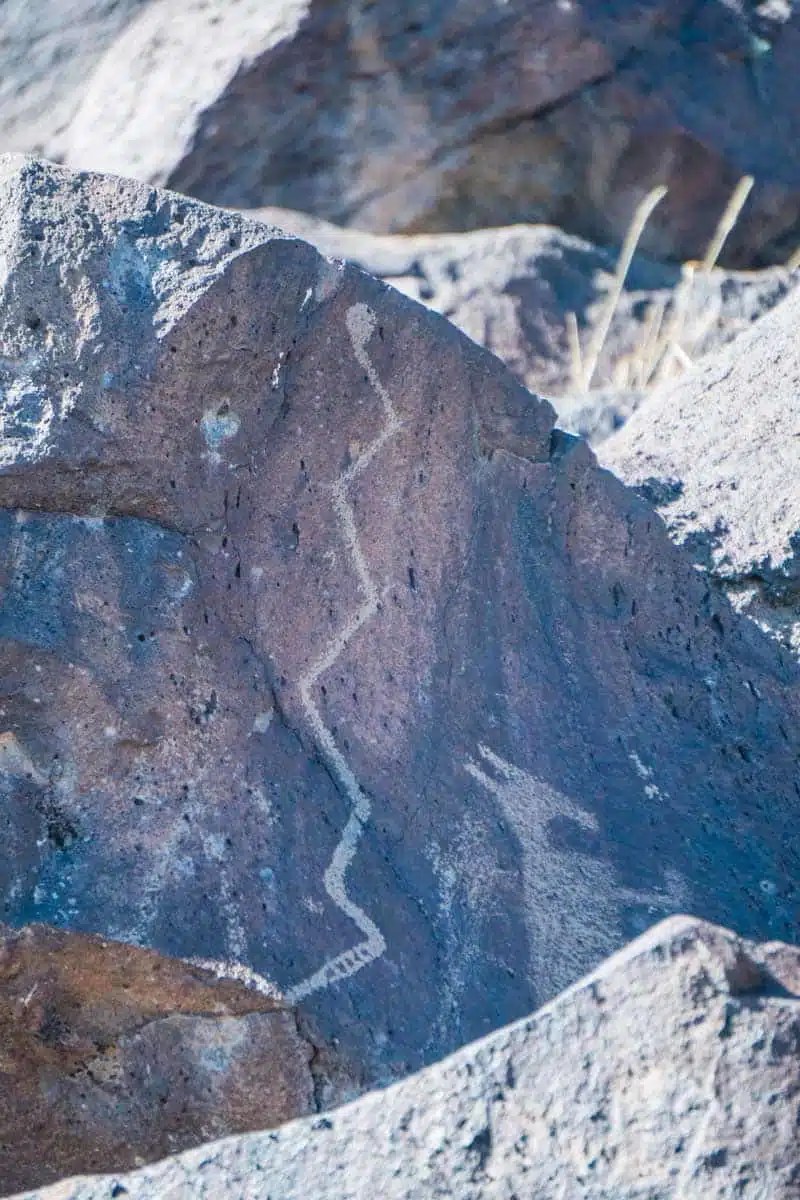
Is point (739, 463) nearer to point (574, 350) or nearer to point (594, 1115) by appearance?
point (594, 1115)

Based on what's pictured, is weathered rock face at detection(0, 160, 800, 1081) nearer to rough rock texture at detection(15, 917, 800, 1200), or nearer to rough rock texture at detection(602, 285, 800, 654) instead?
rough rock texture at detection(602, 285, 800, 654)

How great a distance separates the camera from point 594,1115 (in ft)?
2.90

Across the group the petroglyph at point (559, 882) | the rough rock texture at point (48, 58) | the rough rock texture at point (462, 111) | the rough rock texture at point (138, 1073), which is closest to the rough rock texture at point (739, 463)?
the petroglyph at point (559, 882)

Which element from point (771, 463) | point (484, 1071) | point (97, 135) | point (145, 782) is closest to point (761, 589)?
point (771, 463)

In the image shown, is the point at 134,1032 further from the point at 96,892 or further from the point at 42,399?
the point at 42,399

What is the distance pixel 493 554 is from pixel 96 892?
0.50 metres

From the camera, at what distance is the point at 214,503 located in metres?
1.36

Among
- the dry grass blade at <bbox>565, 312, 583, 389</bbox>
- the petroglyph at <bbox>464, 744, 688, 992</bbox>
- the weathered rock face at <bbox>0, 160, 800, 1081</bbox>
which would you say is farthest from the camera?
the dry grass blade at <bbox>565, 312, 583, 389</bbox>

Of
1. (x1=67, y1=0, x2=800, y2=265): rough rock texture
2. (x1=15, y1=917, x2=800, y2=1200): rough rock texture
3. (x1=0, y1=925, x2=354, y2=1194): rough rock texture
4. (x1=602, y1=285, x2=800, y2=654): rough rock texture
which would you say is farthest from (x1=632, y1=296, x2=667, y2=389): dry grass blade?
(x1=15, y1=917, x2=800, y2=1200): rough rock texture

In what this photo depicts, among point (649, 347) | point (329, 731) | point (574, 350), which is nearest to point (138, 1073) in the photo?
point (329, 731)

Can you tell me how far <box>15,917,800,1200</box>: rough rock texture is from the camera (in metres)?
0.86

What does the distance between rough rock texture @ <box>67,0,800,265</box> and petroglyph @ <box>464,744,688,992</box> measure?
2126 mm

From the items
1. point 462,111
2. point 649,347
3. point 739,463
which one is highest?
point 462,111

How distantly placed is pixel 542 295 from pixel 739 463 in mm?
1673
